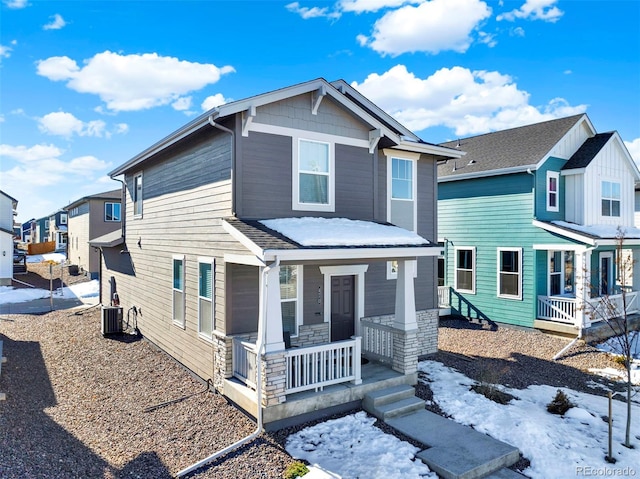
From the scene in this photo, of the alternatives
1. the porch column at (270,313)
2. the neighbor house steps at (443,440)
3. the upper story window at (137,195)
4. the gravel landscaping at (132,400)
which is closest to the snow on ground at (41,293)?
the gravel landscaping at (132,400)

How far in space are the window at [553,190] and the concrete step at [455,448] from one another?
11250 mm

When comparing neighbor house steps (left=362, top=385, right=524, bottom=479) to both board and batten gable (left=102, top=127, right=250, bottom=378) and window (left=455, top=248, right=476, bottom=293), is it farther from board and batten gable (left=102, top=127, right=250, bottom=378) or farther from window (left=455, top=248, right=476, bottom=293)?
window (left=455, top=248, right=476, bottom=293)

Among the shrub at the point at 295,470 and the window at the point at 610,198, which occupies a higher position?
the window at the point at 610,198

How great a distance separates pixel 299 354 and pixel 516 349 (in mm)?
8715

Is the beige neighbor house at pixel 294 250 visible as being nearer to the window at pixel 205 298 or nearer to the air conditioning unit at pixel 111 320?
the window at pixel 205 298

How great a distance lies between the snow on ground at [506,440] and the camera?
5646mm

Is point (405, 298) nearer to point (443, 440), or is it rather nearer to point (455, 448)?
point (443, 440)

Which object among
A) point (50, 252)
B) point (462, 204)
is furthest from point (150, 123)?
point (50, 252)

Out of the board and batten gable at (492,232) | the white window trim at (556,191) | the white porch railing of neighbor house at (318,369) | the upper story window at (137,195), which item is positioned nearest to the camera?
the white porch railing of neighbor house at (318,369)

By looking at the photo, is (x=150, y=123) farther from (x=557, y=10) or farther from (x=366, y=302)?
(x=557, y=10)

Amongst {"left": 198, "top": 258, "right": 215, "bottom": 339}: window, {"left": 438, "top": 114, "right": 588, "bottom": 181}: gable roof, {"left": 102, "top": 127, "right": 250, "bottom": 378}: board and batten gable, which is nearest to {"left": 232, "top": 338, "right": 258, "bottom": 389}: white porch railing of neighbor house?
{"left": 102, "top": 127, "right": 250, "bottom": 378}: board and batten gable

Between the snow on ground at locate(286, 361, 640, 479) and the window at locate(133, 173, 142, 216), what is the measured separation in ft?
32.5

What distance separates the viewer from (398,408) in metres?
7.27

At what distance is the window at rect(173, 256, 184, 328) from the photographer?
1009cm
